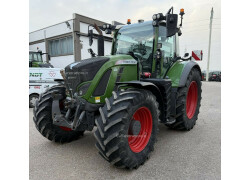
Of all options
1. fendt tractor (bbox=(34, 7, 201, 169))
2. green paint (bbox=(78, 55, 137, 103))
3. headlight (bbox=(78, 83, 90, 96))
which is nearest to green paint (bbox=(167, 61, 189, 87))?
fendt tractor (bbox=(34, 7, 201, 169))

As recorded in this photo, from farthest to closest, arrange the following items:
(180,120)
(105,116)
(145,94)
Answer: (180,120)
(145,94)
(105,116)

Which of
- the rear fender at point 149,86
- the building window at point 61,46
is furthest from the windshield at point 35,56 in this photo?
the rear fender at point 149,86

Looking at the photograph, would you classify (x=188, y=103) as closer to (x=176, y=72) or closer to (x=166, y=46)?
(x=176, y=72)

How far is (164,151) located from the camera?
310 centimetres

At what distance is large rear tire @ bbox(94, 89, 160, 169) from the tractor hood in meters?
0.56

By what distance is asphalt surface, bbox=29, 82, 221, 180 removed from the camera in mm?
2430

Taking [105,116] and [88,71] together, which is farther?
[88,71]

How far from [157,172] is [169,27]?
2.21 meters

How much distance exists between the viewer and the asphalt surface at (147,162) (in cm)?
243

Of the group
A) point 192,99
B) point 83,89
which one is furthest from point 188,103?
point 83,89

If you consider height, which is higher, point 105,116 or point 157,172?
point 105,116

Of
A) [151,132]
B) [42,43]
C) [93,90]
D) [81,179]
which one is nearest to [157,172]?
[151,132]

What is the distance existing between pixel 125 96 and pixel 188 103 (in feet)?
8.54

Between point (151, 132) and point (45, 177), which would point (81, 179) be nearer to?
point (45, 177)
